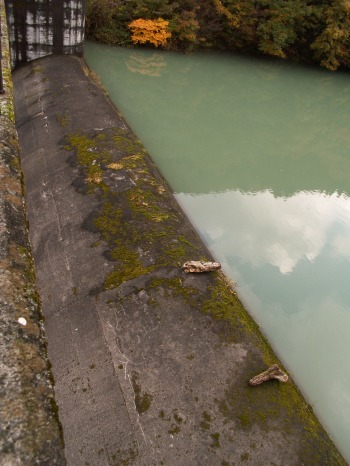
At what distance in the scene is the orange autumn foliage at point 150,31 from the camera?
16.3m

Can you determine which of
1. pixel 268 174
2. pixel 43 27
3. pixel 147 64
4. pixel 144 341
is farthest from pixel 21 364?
pixel 147 64

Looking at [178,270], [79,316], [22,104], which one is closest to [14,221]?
[79,316]

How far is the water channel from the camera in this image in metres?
6.36

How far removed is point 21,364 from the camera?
171 cm

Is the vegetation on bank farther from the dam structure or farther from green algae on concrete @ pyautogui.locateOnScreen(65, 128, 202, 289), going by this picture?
the dam structure

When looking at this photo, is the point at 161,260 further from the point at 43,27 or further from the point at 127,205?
the point at 43,27

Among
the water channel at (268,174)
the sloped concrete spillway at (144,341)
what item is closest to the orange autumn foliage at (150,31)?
the water channel at (268,174)

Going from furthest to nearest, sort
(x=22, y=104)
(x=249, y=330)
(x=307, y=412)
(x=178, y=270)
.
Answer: (x=22, y=104)
(x=178, y=270)
(x=249, y=330)
(x=307, y=412)

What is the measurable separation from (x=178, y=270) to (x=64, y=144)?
4841 mm

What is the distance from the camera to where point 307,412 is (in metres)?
4.71

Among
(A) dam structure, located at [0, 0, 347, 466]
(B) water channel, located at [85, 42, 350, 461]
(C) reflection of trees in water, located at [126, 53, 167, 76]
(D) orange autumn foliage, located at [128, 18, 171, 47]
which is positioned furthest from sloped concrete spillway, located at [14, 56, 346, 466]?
(D) orange autumn foliage, located at [128, 18, 171, 47]

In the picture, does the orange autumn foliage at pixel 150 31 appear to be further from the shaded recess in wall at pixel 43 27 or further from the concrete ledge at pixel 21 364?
the concrete ledge at pixel 21 364

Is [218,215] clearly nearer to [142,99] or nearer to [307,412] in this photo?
[307,412]

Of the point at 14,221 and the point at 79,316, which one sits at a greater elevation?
the point at 14,221
